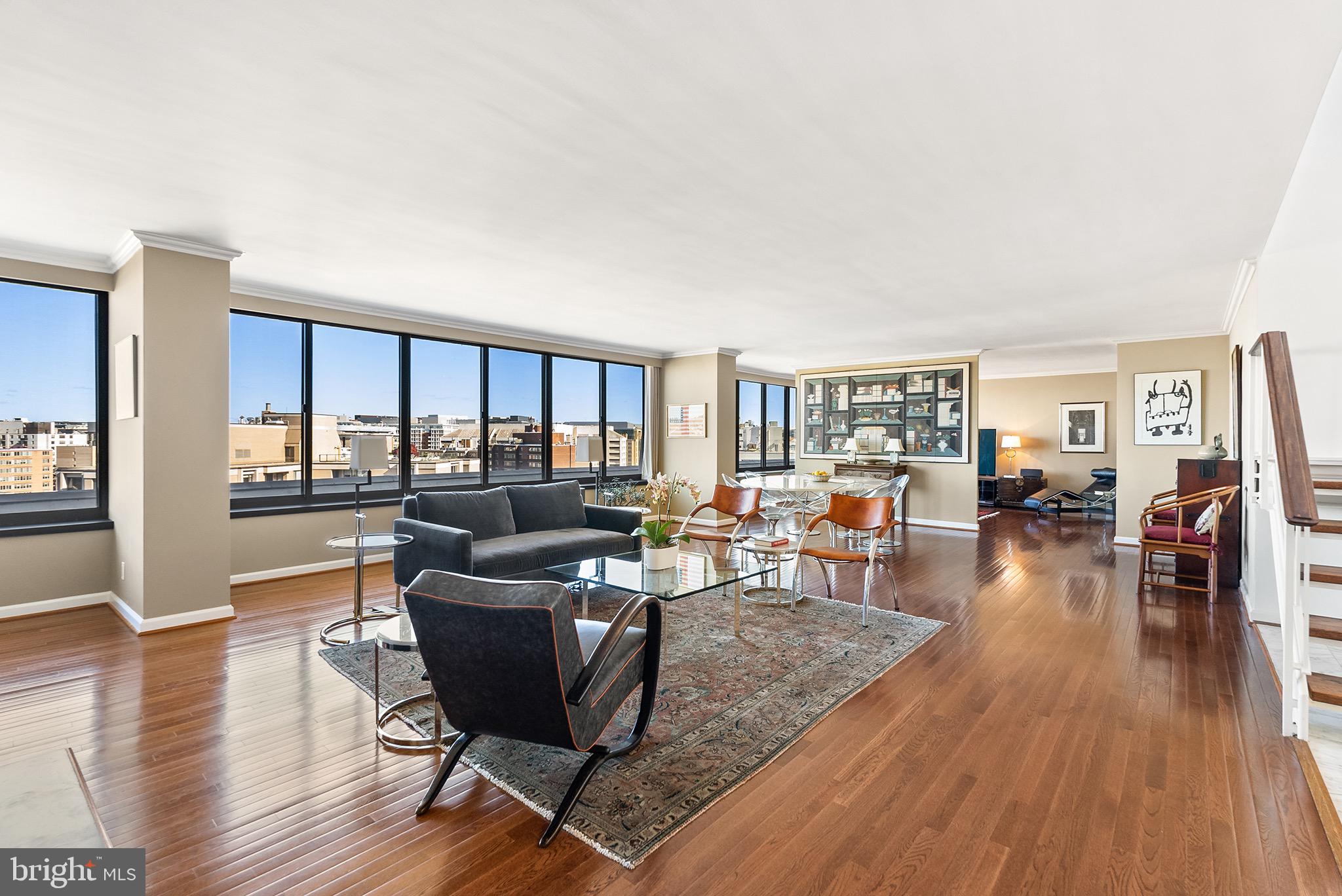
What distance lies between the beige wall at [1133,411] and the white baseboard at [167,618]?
9.07 m

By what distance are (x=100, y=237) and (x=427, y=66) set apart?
3.44 m

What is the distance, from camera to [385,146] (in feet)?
8.95

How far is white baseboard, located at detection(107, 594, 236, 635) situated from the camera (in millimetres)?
4059

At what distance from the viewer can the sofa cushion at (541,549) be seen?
4.41 meters

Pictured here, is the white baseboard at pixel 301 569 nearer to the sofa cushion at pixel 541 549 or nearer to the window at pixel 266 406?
the window at pixel 266 406

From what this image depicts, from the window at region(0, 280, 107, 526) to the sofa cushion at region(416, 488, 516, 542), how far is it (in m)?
2.47

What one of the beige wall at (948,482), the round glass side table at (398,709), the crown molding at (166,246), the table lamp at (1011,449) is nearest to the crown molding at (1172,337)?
the beige wall at (948,482)

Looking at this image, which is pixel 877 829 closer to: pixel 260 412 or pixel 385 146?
pixel 385 146

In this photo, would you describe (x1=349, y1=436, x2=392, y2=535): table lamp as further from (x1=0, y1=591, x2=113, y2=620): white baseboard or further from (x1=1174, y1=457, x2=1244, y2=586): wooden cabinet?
(x1=1174, y1=457, x2=1244, y2=586): wooden cabinet

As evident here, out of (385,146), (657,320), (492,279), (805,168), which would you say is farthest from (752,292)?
(385,146)

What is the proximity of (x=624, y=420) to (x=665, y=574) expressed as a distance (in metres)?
5.32

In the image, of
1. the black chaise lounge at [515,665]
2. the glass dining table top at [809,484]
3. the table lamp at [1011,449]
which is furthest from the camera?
the table lamp at [1011,449]

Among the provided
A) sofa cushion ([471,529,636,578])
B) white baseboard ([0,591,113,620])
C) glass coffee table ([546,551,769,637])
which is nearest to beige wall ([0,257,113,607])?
white baseboard ([0,591,113,620])

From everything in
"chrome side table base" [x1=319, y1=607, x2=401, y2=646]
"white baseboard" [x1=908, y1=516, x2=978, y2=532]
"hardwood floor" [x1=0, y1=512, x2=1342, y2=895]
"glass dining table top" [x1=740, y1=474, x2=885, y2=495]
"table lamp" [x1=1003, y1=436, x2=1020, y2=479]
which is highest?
"table lamp" [x1=1003, y1=436, x2=1020, y2=479]
